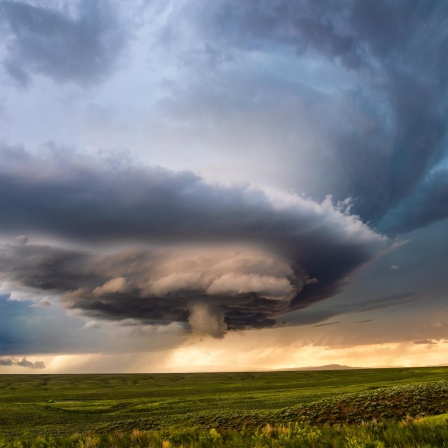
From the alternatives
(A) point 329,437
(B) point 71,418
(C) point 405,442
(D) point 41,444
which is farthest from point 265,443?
(B) point 71,418

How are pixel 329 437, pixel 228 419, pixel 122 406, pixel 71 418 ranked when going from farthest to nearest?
pixel 122 406
pixel 71 418
pixel 228 419
pixel 329 437

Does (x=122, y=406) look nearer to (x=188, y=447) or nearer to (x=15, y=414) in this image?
(x=15, y=414)

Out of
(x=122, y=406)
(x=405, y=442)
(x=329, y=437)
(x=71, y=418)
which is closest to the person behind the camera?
(x=405, y=442)

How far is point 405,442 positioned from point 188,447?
4.30m

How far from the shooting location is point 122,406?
92.3 m

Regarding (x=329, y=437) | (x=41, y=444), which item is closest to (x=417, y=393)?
(x=329, y=437)

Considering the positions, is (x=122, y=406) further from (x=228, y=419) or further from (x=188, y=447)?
(x=188, y=447)

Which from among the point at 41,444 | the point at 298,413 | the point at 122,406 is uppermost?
the point at 41,444

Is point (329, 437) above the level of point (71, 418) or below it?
above

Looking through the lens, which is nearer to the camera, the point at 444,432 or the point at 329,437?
the point at 444,432

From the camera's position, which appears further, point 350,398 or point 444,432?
point 350,398

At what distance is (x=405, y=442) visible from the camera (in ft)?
25.9

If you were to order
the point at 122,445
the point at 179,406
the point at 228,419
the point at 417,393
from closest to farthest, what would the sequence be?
the point at 122,445, the point at 417,393, the point at 228,419, the point at 179,406

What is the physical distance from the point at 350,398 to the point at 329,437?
30061 millimetres
